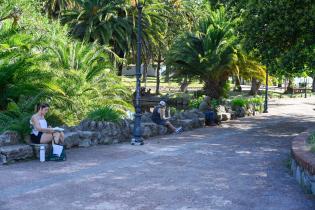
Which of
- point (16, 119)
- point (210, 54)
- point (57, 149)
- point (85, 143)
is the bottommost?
point (85, 143)

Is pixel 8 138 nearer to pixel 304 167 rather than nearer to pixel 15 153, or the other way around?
pixel 15 153

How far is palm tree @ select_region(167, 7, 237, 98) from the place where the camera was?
67.0 feet

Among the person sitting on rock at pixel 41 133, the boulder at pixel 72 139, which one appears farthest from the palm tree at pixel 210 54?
the person sitting on rock at pixel 41 133

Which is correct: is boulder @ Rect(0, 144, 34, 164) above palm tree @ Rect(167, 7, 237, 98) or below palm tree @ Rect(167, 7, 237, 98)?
below

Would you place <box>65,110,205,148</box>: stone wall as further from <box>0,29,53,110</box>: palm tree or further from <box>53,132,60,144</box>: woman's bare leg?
<box>0,29,53,110</box>: palm tree

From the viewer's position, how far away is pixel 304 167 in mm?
6852

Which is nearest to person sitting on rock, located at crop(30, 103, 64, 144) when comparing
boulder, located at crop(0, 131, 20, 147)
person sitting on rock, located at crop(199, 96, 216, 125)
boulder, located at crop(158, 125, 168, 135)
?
boulder, located at crop(0, 131, 20, 147)

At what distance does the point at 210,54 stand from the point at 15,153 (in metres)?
13.2

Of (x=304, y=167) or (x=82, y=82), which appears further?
(x=82, y=82)

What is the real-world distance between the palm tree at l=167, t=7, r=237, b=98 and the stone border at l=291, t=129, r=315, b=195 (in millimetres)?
12230

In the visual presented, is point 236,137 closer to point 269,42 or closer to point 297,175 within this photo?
point 269,42

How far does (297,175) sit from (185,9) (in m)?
22.7

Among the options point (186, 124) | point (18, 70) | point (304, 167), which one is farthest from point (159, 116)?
point (304, 167)

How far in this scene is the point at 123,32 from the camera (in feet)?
79.2
